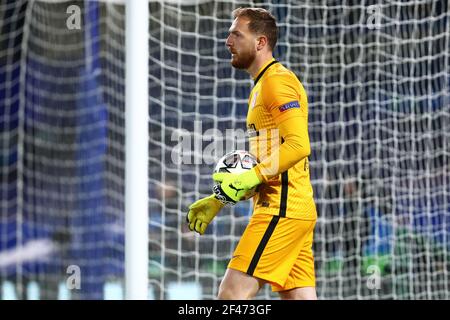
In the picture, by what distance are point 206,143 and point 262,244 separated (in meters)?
3.65

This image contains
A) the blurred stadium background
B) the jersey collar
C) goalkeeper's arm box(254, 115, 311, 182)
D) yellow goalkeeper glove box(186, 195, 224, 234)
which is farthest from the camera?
the blurred stadium background

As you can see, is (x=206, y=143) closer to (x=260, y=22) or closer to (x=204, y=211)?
(x=204, y=211)

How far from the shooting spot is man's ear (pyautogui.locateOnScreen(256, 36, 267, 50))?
4.23 meters

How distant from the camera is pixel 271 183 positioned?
4094 millimetres

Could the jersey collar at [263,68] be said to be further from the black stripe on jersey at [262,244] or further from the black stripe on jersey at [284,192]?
the black stripe on jersey at [262,244]

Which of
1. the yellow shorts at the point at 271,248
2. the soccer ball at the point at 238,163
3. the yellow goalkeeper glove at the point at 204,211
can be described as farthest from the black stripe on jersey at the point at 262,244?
the yellow goalkeeper glove at the point at 204,211

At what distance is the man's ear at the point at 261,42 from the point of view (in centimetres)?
423

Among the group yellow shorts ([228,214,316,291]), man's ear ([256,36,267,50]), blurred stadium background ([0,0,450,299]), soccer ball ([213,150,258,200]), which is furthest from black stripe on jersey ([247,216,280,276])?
blurred stadium background ([0,0,450,299])

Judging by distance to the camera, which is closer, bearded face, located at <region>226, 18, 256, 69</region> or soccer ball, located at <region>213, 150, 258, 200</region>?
soccer ball, located at <region>213, 150, 258, 200</region>

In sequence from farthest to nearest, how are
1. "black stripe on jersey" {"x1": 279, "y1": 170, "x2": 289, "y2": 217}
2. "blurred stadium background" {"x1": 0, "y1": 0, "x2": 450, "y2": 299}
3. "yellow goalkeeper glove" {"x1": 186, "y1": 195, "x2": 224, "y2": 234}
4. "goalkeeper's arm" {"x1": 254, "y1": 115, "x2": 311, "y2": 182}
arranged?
"blurred stadium background" {"x1": 0, "y1": 0, "x2": 450, "y2": 299}, "yellow goalkeeper glove" {"x1": 186, "y1": 195, "x2": 224, "y2": 234}, "black stripe on jersey" {"x1": 279, "y1": 170, "x2": 289, "y2": 217}, "goalkeeper's arm" {"x1": 254, "y1": 115, "x2": 311, "y2": 182}

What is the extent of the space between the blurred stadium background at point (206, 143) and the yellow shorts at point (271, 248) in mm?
2671

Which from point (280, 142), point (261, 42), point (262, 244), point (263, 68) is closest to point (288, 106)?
point (280, 142)

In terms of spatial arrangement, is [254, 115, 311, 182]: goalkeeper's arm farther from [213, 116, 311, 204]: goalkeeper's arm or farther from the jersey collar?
the jersey collar

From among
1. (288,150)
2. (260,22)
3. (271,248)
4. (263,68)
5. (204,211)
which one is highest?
(260,22)
